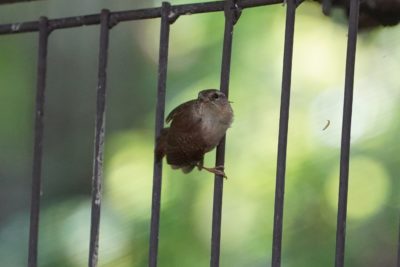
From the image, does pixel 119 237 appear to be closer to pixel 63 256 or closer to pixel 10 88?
pixel 63 256

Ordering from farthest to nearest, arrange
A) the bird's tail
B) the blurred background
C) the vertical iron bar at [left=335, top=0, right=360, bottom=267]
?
the blurred background
the bird's tail
the vertical iron bar at [left=335, top=0, right=360, bottom=267]

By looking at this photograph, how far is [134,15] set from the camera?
1183 mm

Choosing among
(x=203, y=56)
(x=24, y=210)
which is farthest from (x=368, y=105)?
(x=24, y=210)

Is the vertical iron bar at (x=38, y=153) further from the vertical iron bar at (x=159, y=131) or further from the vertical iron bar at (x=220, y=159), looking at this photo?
the vertical iron bar at (x=220, y=159)

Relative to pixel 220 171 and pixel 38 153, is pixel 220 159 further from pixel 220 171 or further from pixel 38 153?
pixel 38 153

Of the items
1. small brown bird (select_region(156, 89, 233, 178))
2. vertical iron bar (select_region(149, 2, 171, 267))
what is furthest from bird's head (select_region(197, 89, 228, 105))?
vertical iron bar (select_region(149, 2, 171, 267))

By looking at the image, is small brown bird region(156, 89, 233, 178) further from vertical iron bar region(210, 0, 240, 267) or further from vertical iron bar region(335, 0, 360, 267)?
vertical iron bar region(335, 0, 360, 267)

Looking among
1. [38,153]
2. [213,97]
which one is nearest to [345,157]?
[213,97]

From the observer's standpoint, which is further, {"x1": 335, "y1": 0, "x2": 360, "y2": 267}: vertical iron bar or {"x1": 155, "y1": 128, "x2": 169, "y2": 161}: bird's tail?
{"x1": 155, "y1": 128, "x2": 169, "y2": 161}: bird's tail

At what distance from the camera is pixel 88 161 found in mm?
1677

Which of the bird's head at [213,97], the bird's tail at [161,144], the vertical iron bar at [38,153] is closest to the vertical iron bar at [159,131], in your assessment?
the bird's tail at [161,144]

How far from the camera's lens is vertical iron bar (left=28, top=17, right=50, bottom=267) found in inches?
49.2

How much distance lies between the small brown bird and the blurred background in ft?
0.57

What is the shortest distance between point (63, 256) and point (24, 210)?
183mm
